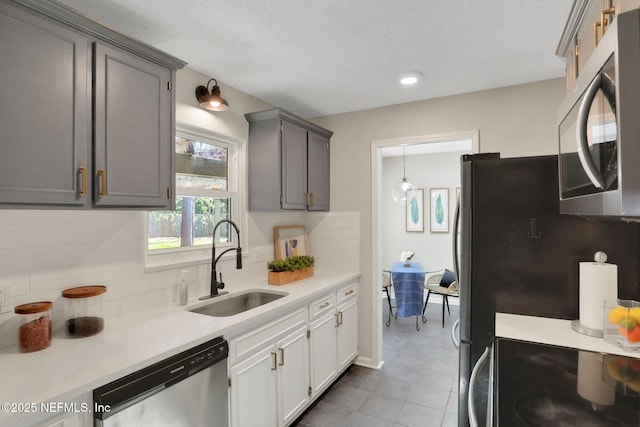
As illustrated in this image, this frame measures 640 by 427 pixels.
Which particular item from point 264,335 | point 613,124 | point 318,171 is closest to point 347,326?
point 264,335

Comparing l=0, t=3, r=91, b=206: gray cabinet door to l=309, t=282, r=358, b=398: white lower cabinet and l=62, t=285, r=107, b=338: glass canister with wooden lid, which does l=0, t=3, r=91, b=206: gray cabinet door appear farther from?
l=309, t=282, r=358, b=398: white lower cabinet

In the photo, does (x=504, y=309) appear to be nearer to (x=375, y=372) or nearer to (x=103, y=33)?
(x=375, y=372)

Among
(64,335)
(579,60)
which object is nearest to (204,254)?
(64,335)

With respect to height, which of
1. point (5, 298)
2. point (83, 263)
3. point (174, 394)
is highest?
point (83, 263)

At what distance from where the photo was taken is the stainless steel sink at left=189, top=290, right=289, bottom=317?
7.46 ft

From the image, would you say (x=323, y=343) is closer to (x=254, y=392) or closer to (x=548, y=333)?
(x=254, y=392)

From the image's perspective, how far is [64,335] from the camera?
1.58 metres

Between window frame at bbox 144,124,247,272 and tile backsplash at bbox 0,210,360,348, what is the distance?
0.04 metres

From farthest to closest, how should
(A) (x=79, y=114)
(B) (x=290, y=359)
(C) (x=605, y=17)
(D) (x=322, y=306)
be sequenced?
(D) (x=322, y=306) < (B) (x=290, y=359) < (A) (x=79, y=114) < (C) (x=605, y=17)

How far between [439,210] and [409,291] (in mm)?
1885

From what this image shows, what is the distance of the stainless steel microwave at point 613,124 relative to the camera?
2.21 feet

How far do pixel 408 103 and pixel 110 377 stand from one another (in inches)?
115

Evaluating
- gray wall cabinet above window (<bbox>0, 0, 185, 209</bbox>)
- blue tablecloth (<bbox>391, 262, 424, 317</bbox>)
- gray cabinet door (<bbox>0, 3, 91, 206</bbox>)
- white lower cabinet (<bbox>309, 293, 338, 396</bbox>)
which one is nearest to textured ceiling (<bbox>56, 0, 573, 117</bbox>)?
gray wall cabinet above window (<bbox>0, 0, 185, 209</bbox>)

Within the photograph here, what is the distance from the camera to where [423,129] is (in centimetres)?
301
